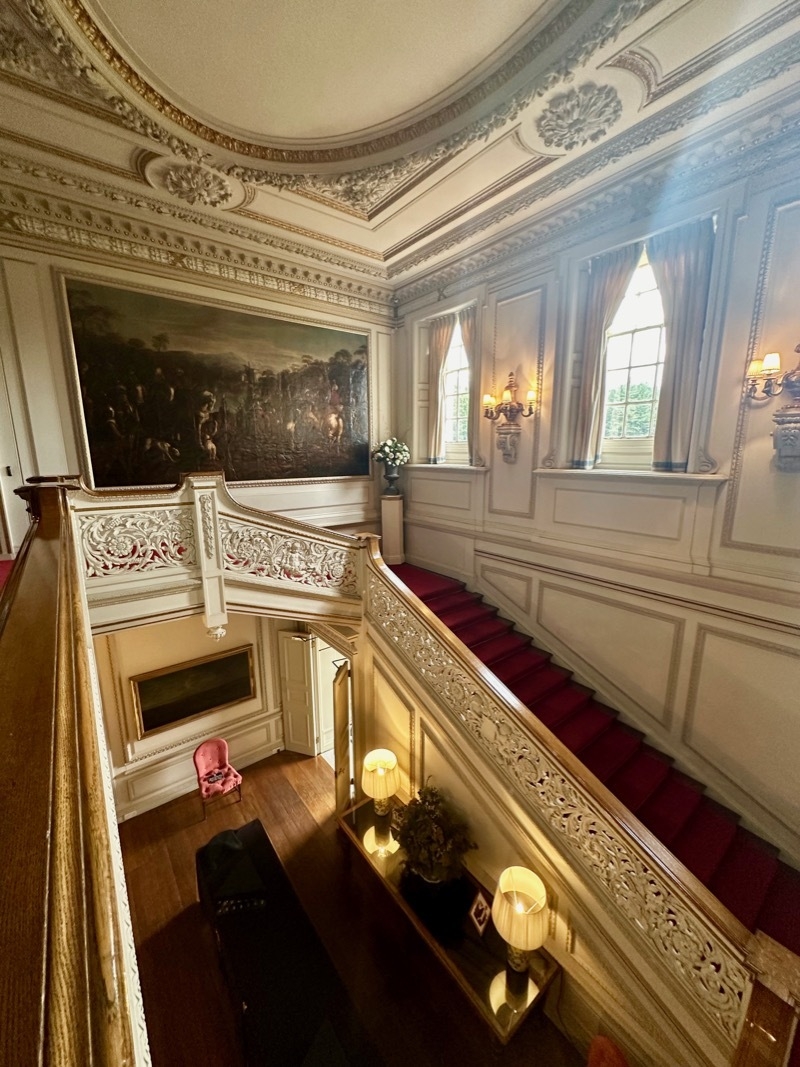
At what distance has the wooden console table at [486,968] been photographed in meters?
2.75

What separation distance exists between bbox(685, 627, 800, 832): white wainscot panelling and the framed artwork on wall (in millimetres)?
5252

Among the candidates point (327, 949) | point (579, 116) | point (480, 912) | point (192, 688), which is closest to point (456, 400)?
point (579, 116)

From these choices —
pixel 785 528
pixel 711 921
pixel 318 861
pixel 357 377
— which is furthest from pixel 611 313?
pixel 318 861

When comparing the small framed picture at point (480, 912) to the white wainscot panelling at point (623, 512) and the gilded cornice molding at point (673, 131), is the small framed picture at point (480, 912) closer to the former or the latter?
the white wainscot panelling at point (623, 512)

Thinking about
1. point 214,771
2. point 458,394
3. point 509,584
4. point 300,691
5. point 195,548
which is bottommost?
point 214,771

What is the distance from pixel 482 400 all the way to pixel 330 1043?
570 cm

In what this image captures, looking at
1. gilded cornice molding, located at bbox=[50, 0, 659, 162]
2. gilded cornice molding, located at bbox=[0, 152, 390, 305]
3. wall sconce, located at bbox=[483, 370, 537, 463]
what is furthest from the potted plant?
gilded cornice molding, located at bbox=[50, 0, 659, 162]

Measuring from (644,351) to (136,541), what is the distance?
4.82 m

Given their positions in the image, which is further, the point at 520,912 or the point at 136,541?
the point at 136,541

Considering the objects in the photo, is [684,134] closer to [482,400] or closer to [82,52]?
[482,400]

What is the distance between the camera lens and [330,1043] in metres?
2.58

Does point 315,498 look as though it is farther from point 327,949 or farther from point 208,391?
point 327,949

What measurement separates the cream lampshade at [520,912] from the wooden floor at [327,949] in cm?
72

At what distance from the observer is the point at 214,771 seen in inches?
203
